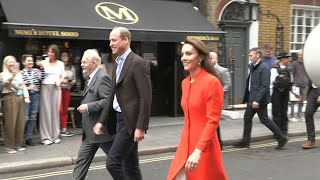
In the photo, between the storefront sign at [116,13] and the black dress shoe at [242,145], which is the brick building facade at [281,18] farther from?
the black dress shoe at [242,145]

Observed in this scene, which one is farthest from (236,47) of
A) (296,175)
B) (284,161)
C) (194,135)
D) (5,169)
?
(194,135)

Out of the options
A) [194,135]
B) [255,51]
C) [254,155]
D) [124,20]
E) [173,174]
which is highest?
[124,20]

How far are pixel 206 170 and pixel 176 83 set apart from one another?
895cm

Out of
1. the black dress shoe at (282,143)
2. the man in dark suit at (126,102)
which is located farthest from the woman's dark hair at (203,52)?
the black dress shoe at (282,143)

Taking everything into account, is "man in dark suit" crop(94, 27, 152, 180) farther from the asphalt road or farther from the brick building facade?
the brick building facade

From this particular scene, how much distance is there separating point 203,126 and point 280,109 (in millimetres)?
6215

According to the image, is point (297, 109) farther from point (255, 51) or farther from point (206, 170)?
point (206, 170)

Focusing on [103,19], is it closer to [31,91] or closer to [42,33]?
[42,33]

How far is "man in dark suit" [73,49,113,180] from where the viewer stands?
5488 millimetres

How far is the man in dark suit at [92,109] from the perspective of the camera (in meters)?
5.49

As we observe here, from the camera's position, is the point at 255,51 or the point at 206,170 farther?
the point at 255,51

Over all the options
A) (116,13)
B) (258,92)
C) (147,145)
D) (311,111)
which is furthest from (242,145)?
(116,13)

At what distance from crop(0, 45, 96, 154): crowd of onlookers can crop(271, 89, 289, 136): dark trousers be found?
4113mm

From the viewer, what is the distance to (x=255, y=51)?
887 centimetres
